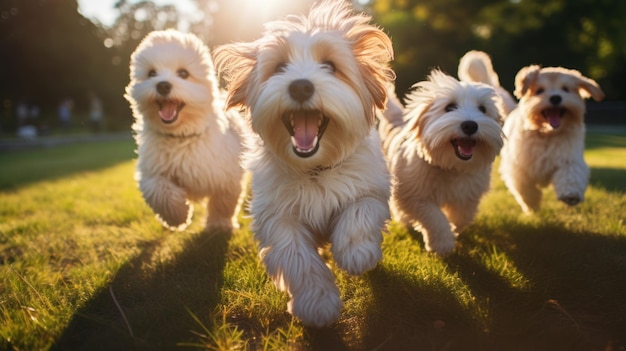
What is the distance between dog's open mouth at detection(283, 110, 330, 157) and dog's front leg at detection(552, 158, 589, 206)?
10.2 ft

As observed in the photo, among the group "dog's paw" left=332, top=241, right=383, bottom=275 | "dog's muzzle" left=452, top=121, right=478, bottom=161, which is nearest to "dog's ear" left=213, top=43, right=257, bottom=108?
"dog's paw" left=332, top=241, right=383, bottom=275

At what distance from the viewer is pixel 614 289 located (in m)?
3.22

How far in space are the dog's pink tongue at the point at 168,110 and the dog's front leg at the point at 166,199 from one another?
0.57 meters

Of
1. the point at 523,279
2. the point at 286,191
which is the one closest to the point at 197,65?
the point at 286,191

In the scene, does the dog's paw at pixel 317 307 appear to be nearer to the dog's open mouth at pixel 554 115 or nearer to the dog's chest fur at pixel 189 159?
the dog's chest fur at pixel 189 159

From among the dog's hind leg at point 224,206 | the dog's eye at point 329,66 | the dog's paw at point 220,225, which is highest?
the dog's eye at point 329,66

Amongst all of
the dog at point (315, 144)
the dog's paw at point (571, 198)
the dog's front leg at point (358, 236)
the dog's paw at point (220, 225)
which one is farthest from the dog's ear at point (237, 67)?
the dog's paw at point (571, 198)

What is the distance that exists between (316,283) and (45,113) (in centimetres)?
4089

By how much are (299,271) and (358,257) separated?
35cm

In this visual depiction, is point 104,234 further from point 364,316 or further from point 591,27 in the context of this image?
point 591,27

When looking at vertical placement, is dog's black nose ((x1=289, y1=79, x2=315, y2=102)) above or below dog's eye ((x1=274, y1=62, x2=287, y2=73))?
below

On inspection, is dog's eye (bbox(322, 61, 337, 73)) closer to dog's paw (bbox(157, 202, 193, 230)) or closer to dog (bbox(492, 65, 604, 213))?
dog's paw (bbox(157, 202, 193, 230))

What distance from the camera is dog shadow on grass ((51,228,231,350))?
9.16 ft

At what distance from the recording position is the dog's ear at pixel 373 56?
326cm
